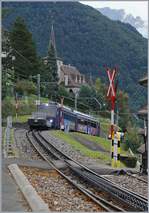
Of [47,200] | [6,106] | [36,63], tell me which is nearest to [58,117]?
[6,106]

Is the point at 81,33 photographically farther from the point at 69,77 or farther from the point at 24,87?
the point at 24,87

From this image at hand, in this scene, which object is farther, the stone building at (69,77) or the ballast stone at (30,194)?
the stone building at (69,77)

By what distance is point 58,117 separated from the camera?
139ft

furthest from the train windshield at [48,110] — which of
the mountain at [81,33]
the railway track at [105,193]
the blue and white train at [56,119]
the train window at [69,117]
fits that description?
the mountain at [81,33]

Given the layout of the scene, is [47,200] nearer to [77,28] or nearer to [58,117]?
[58,117]

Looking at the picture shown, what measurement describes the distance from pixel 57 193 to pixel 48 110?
3072 cm

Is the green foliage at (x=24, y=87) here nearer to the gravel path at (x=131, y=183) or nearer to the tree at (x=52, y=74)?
the tree at (x=52, y=74)

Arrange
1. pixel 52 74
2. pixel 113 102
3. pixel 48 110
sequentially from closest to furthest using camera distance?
1. pixel 113 102
2. pixel 48 110
3. pixel 52 74

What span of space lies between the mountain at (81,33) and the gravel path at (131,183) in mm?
108452

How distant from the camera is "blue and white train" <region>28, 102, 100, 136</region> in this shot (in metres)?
41.5

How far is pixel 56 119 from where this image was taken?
42.5 m

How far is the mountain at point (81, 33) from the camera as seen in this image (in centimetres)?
13575

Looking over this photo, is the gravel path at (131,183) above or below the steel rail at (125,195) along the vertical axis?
below

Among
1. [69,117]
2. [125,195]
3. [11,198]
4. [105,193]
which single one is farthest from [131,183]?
[69,117]
